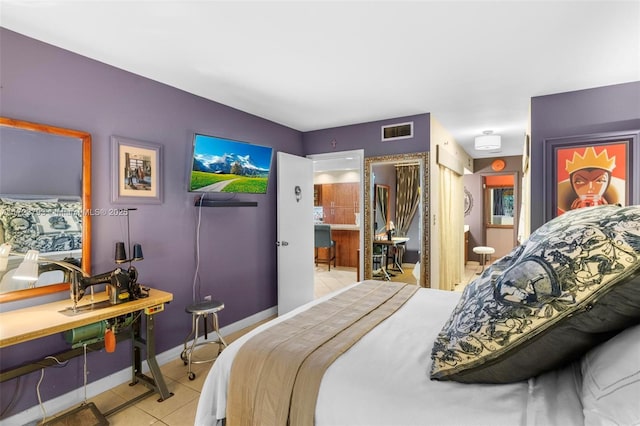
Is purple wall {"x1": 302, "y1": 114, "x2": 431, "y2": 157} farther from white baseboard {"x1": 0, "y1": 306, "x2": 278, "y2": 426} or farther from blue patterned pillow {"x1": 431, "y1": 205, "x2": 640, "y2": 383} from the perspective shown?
white baseboard {"x1": 0, "y1": 306, "x2": 278, "y2": 426}

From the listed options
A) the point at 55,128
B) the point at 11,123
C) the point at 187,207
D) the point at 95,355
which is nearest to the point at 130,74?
the point at 55,128

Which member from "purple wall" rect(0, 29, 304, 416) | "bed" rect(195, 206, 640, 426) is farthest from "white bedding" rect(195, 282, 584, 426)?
"purple wall" rect(0, 29, 304, 416)

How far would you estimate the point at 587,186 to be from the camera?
2885 mm

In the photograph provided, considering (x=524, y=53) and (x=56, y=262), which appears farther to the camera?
(x=524, y=53)

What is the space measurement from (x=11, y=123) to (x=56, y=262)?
90 centimetres

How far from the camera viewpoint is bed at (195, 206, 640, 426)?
0.83 m

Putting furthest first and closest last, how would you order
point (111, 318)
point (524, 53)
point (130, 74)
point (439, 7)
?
1. point (130, 74)
2. point (524, 53)
3. point (111, 318)
4. point (439, 7)

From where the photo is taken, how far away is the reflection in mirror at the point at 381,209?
4.21 meters

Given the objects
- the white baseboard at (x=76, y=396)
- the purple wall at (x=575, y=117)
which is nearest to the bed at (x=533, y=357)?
the white baseboard at (x=76, y=396)

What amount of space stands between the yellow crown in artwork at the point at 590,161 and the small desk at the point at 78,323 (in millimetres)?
3718

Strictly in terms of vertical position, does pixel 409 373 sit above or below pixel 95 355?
above

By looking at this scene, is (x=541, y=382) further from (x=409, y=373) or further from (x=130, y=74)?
(x=130, y=74)

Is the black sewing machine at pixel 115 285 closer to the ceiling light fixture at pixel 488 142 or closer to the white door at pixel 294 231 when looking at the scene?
the white door at pixel 294 231

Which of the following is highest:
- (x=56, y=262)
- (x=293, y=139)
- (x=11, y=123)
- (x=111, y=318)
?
(x=293, y=139)
